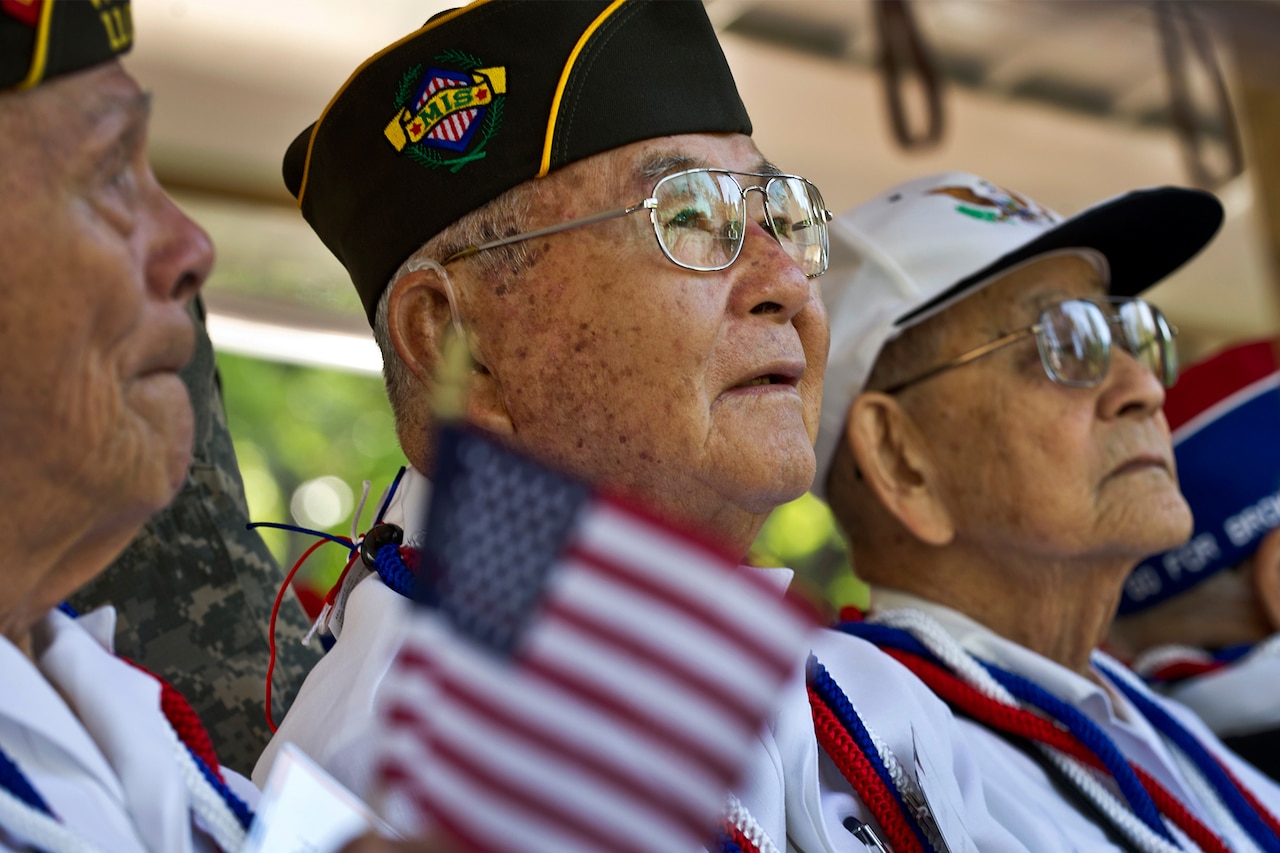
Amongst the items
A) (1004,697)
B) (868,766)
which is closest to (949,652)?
(1004,697)

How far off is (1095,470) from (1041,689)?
388 millimetres

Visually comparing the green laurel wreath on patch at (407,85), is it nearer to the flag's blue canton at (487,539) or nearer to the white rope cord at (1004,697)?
the flag's blue canton at (487,539)

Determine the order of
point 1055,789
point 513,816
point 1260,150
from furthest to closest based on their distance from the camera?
1. point 1260,150
2. point 1055,789
3. point 513,816

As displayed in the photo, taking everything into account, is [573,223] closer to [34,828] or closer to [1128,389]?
[34,828]

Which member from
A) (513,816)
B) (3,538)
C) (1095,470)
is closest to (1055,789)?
(1095,470)

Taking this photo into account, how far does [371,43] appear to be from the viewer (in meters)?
4.84

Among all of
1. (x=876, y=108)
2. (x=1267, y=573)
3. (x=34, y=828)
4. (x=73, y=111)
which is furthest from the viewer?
(x=876, y=108)

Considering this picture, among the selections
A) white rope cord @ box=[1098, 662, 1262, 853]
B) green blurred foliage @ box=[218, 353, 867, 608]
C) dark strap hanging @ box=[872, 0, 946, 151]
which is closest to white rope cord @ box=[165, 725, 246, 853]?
white rope cord @ box=[1098, 662, 1262, 853]

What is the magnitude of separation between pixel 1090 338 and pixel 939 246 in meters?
0.30

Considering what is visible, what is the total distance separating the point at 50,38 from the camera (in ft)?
3.68

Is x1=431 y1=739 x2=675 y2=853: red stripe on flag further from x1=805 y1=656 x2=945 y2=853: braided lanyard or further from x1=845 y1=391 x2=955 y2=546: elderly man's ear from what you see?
x1=845 y1=391 x2=955 y2=546: elderly man's ear

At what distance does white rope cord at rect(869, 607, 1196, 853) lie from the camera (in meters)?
2.06

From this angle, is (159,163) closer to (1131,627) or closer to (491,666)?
(1131,627)

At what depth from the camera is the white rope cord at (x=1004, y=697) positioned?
6.76ft
